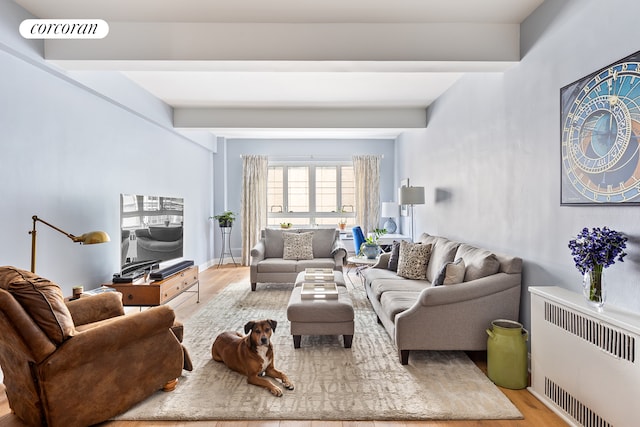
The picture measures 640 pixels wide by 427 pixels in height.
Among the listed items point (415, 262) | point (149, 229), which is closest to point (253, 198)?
point (149, 229)

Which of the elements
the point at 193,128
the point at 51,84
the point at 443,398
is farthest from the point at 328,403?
the point at 193,128

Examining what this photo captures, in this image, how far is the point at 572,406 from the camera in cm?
215

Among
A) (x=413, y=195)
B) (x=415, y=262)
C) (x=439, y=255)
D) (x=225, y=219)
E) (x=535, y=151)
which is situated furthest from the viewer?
(x=225, y=219)

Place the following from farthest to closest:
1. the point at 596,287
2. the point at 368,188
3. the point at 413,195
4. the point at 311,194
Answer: the point at 311,194 → the point at 368,188 → the point at 413,195 → the point at 596,287

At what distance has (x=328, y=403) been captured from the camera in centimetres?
239

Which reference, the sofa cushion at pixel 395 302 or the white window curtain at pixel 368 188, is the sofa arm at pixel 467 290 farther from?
the white window curtain at pixel 368 188

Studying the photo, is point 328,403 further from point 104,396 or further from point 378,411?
point 104,396

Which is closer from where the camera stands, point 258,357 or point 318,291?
point 258,357

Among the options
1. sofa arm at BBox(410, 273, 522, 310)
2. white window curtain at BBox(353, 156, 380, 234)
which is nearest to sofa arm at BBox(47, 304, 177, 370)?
sofa arm at BBox(410, 273, 522, 310)

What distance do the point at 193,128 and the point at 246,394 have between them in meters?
4.43

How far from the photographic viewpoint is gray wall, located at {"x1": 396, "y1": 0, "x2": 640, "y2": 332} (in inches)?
84.4

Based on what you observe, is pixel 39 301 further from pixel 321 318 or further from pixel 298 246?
pixel 298 246

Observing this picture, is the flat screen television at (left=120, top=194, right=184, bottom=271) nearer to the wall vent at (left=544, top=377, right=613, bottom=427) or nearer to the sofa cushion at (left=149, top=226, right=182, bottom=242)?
the sofa cushion at (left=149, top=226, right=182, bottom=242)

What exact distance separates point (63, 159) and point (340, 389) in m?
3.10
